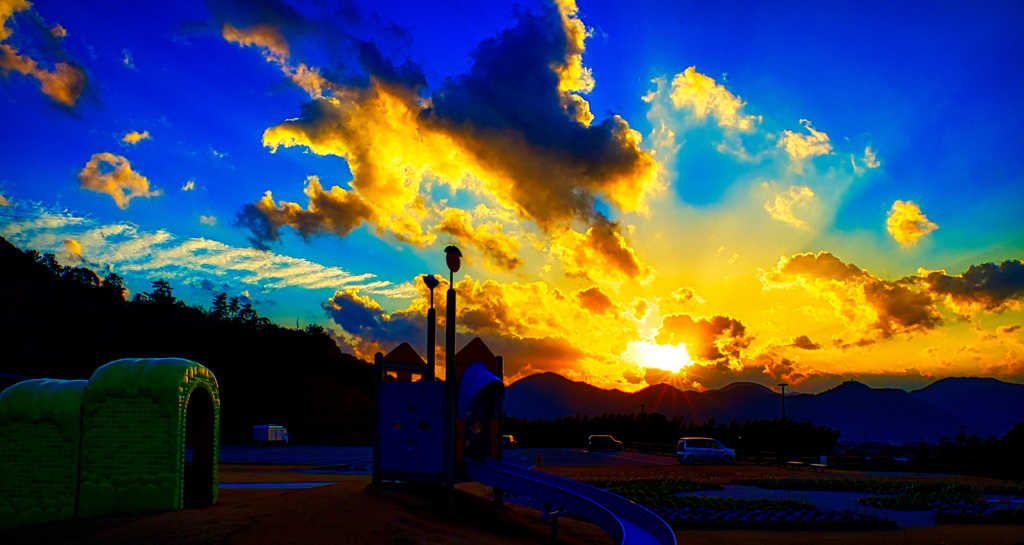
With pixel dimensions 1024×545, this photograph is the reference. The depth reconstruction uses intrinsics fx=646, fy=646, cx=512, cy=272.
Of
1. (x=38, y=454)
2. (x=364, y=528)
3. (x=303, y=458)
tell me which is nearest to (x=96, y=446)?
(x=38, y=454)

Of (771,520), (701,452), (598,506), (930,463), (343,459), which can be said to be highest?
(598,506)

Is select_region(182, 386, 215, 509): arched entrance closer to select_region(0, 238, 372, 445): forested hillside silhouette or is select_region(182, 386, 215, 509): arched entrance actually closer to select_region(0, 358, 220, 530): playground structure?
select_region(0, 358, 220, 530): playground structure

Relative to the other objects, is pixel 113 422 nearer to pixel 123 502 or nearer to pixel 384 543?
pixel 123 502

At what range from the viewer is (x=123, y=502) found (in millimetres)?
9375

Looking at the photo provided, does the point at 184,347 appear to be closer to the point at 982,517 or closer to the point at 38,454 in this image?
the point at 38,454

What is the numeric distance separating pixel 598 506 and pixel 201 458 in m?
6.46

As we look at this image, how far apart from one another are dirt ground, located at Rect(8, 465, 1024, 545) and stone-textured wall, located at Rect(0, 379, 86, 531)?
556 mm

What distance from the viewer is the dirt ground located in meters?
7.74

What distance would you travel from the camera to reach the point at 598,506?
9.61 m

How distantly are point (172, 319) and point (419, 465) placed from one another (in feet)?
240

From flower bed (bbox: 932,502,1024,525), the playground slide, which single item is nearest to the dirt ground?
the playground slide

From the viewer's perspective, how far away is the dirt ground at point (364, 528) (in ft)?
25.4

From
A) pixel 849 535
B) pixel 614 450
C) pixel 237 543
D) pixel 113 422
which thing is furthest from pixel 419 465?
pixel 614 450

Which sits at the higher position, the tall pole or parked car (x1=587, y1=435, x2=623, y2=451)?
the tall pole
